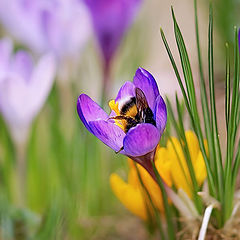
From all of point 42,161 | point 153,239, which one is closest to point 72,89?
point 42,161

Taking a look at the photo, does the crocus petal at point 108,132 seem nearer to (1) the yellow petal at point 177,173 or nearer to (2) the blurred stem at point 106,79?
(1) the yellow petal at point 177,173

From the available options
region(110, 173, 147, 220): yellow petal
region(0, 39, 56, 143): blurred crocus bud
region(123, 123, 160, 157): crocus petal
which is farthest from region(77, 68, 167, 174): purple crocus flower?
region(0, 39, 56, 143): blurred crocus bud

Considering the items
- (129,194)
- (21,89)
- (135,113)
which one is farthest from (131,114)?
(21,89)

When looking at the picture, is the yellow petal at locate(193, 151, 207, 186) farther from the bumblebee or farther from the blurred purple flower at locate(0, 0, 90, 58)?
the blurred purple flower at locate(0, 0, 90, 58)

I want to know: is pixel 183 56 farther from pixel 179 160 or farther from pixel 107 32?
pixel 107 32

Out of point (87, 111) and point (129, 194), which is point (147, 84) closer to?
point (87, 111)
